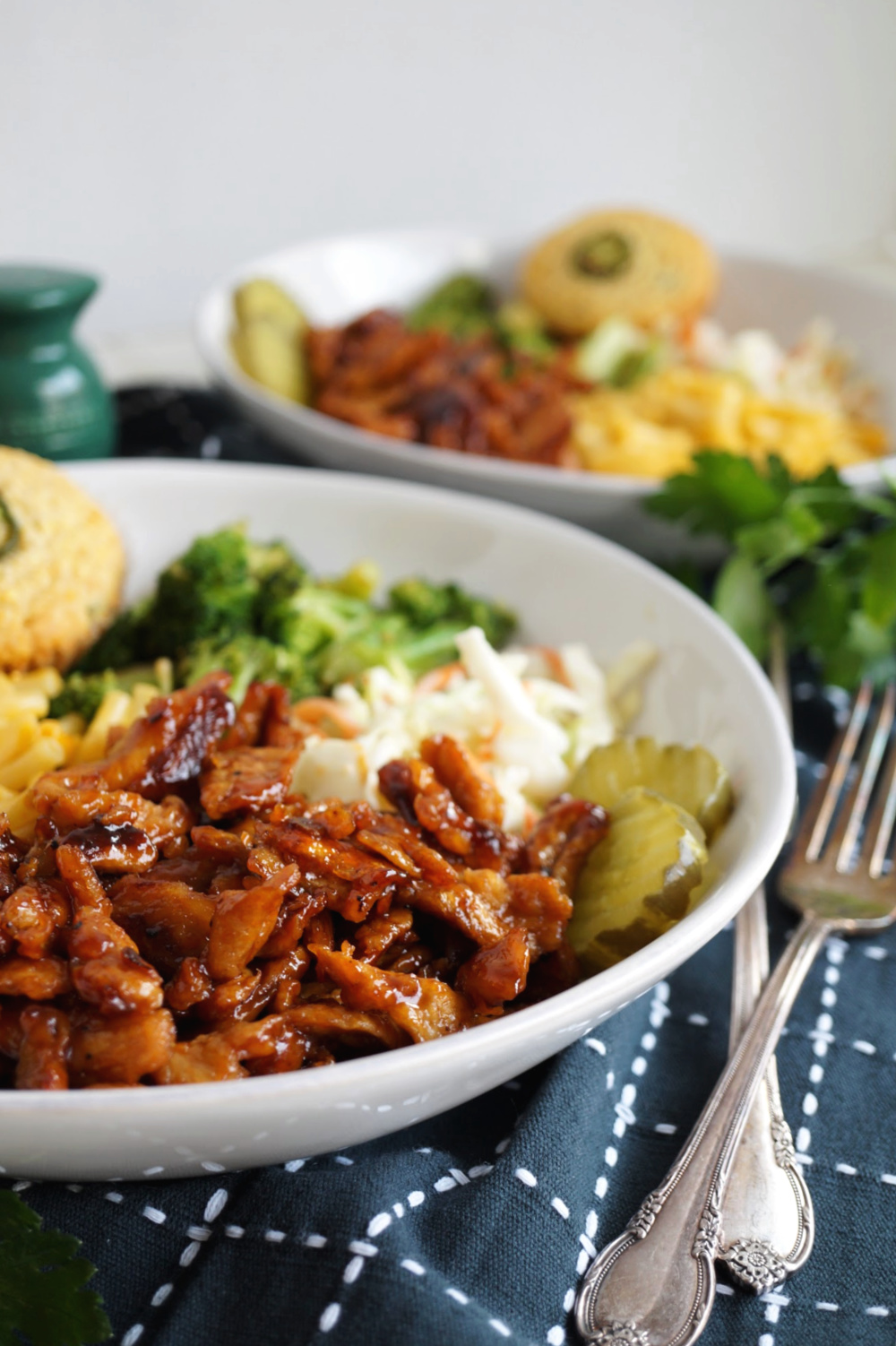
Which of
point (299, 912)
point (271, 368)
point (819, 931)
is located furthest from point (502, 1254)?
point (271, 368)

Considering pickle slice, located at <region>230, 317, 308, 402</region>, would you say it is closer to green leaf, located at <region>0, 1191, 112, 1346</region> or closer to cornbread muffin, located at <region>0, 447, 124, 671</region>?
cornbread muffin, located at <region>0, 447, 124, 671</region>

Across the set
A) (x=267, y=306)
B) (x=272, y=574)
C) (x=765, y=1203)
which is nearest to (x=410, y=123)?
(x=267, y=306)

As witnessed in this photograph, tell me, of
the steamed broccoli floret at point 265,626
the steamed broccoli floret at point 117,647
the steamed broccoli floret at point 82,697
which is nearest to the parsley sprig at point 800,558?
the steamed broccoli floret at point 265,626

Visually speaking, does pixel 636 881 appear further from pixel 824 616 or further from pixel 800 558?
pixel 800 558

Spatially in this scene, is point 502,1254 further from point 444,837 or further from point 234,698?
point 234,698

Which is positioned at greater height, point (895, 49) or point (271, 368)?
point (895, 49)
